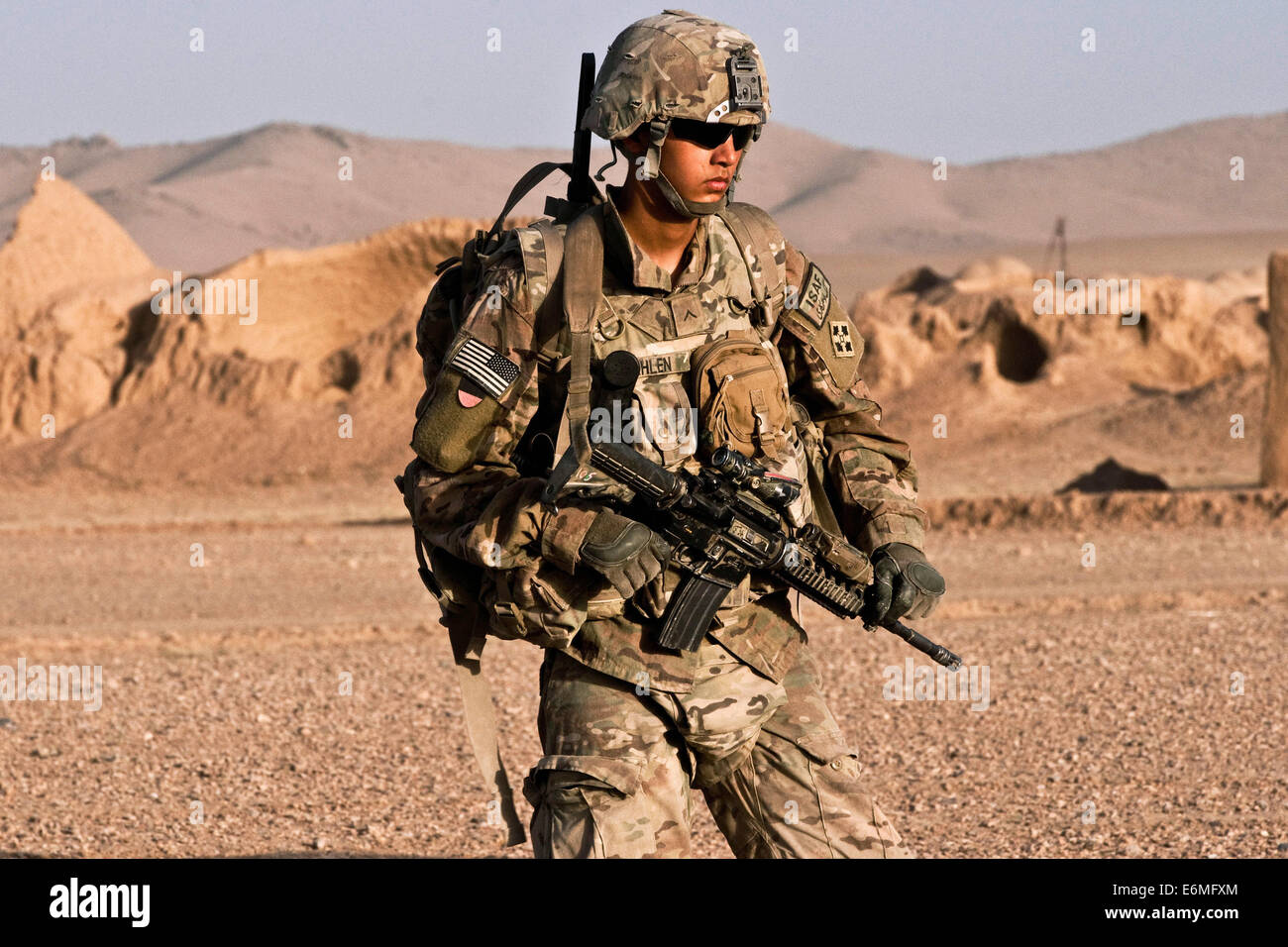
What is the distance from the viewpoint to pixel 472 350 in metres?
3.17

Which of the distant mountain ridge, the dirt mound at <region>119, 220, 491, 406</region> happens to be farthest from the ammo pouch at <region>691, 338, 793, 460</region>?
the distant mountain ridge

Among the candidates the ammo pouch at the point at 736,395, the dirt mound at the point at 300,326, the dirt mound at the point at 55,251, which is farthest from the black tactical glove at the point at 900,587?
the dirt mound at the point at 55,251

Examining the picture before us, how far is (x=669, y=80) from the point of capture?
3.21 metres

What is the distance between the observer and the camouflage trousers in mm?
3129

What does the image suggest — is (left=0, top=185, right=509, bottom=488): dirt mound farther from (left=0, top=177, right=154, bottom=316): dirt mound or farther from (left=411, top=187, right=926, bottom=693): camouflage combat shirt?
(left=411, top=187, right=926, bottom=693): camouflage combat shirt

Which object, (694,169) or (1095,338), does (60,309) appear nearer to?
→ (1095,338)

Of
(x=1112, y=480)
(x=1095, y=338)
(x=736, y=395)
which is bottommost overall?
(x=1112, y=480)

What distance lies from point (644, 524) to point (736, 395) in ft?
0.98

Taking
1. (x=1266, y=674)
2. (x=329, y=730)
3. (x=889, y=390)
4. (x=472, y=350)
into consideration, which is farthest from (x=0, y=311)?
Result: (x=472, y=350)

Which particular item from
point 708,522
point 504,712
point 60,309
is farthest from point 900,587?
point 60,309

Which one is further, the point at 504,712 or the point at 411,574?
the point at 411,574

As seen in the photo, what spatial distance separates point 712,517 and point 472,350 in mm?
532
